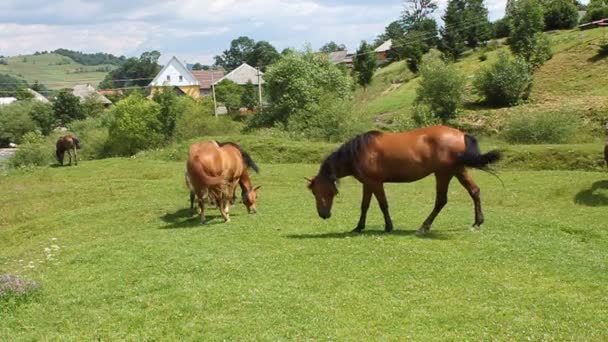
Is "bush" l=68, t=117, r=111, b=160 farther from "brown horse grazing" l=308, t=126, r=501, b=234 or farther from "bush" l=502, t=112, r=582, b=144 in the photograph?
"brown horse grazing" l=308, t=126, r=501, b=234

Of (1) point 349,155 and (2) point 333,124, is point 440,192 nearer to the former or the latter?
(1) point 349,155

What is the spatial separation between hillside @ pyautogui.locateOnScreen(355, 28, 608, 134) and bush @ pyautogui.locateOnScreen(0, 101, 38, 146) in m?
48.5

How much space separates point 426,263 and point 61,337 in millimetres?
6122

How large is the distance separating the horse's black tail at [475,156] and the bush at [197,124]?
118ft

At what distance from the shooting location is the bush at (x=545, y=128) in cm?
3316

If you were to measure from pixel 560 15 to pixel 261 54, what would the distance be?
8724cm

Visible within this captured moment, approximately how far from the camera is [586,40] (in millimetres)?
56656

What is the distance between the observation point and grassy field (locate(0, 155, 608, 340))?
26.2 feet

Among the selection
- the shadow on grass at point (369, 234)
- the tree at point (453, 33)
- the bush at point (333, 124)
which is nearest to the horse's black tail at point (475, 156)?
the shadow on grass at point (369, 234)

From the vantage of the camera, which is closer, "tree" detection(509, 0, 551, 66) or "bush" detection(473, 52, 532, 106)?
"bush" detection(473, 52, 532, 106)

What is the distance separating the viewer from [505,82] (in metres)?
48.1

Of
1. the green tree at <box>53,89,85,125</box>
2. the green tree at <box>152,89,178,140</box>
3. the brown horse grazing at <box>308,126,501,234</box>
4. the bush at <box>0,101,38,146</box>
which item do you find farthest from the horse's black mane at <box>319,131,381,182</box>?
the bush at <box>0,101,38,146</box>

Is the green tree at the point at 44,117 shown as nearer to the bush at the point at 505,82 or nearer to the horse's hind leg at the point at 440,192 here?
the bush at the point at 505,82

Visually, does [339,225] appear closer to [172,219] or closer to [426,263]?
[426,263]
